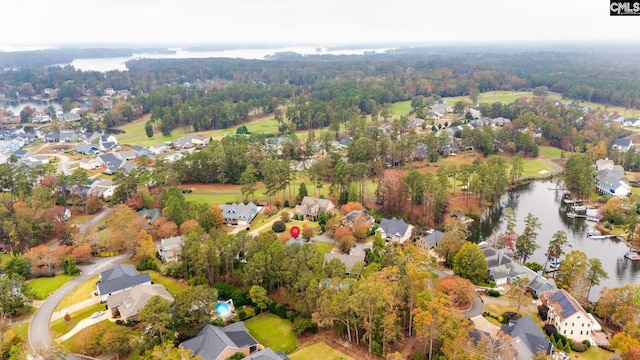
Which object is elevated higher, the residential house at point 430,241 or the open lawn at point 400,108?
the open lawn at point 400,108

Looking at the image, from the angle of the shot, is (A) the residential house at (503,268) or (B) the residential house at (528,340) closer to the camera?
(B) the residential house at (528,340)

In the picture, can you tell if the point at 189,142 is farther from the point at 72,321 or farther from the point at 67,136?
the point at 72,321

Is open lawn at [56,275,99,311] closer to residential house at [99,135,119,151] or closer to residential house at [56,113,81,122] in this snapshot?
residential house at [99,135,119,151]

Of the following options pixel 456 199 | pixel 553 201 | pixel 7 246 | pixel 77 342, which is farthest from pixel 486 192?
pixel 7 246

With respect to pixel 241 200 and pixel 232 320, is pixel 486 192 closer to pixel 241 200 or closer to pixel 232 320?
pixel 241 200

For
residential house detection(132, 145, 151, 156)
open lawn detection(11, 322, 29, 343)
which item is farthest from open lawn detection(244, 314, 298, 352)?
residential house detection(132, 145, 151, 156)

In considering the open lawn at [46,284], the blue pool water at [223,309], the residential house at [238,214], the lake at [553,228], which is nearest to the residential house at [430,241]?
the lake at [553,228]

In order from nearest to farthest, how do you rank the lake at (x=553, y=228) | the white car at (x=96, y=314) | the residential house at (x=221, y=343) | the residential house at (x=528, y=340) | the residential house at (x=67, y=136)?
the residential house at (x=528, y=340), the residential house at (x=221, y=343), the white car at (x=96, y=314), the lake at (x=553, y=228), the residential house at (x=67, y=136)

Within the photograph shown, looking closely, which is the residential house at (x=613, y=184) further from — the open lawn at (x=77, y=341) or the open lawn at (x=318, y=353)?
the open lawn at (x=77, y=341)

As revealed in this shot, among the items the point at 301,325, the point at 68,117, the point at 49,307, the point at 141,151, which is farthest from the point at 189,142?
the point at 301,325
